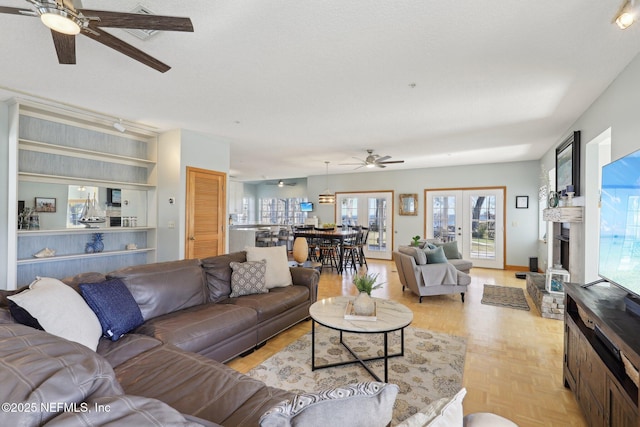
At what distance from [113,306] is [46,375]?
1.61 m

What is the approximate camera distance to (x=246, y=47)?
2.38 metres

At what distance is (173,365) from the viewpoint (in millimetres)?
1742

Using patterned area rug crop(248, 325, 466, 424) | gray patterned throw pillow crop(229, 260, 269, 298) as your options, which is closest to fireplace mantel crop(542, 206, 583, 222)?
patterned area rug crop(248, 325, 466, 424)

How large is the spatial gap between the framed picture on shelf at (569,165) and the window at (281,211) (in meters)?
8.38

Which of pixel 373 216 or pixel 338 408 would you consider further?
pixel 373 216

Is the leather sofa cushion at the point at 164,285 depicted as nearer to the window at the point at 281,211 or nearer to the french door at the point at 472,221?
the french door at the point at 472,221

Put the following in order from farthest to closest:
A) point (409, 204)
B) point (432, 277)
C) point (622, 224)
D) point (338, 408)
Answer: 1. point (409, 204)
2. point (432, 277)
3. point (622, 224)
4. point (338, 408)

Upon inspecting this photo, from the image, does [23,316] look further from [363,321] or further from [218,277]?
[363,321]

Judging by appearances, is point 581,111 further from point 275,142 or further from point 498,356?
point 275,142

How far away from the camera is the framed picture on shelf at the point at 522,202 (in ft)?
23.2

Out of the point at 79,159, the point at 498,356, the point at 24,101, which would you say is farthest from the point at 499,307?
the point at 24,101

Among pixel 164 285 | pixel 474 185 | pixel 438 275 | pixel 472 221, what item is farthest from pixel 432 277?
pixel 474 185

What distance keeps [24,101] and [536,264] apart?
9.18 m

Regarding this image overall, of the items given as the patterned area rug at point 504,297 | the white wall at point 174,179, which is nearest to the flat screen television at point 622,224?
the patterned area rug at point 504,297
